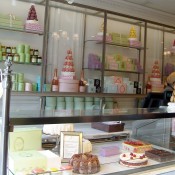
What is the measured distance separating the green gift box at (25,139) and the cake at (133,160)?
1.46 feet

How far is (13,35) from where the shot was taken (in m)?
3.34

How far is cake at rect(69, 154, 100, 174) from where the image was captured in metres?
1.18

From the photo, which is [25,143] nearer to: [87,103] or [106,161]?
[106,161]

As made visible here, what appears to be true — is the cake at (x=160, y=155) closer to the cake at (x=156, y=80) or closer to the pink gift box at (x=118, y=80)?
the pink gift box at (x=118, y=80)

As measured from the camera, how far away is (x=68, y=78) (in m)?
3.48

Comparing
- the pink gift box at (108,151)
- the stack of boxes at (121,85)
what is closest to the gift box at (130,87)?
the stack of boxes at (121,85)

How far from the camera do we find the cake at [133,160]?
131 cm

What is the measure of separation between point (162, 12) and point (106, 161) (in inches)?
158

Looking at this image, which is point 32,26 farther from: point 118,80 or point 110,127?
point 110,127

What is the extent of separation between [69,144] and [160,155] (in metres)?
0.54

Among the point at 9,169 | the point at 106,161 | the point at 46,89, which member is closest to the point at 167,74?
the point at 46,89

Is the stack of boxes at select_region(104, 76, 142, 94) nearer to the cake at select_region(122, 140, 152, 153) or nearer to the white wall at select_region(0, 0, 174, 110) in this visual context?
the white wall at select_region(0, 0, 174, 110)

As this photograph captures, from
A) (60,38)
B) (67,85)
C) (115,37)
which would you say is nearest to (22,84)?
(67,85)

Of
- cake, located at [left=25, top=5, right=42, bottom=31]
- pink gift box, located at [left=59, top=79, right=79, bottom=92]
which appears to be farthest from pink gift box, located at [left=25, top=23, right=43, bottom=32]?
pink gift box, located at [left=59, top=79, right=79, bottom=92]
